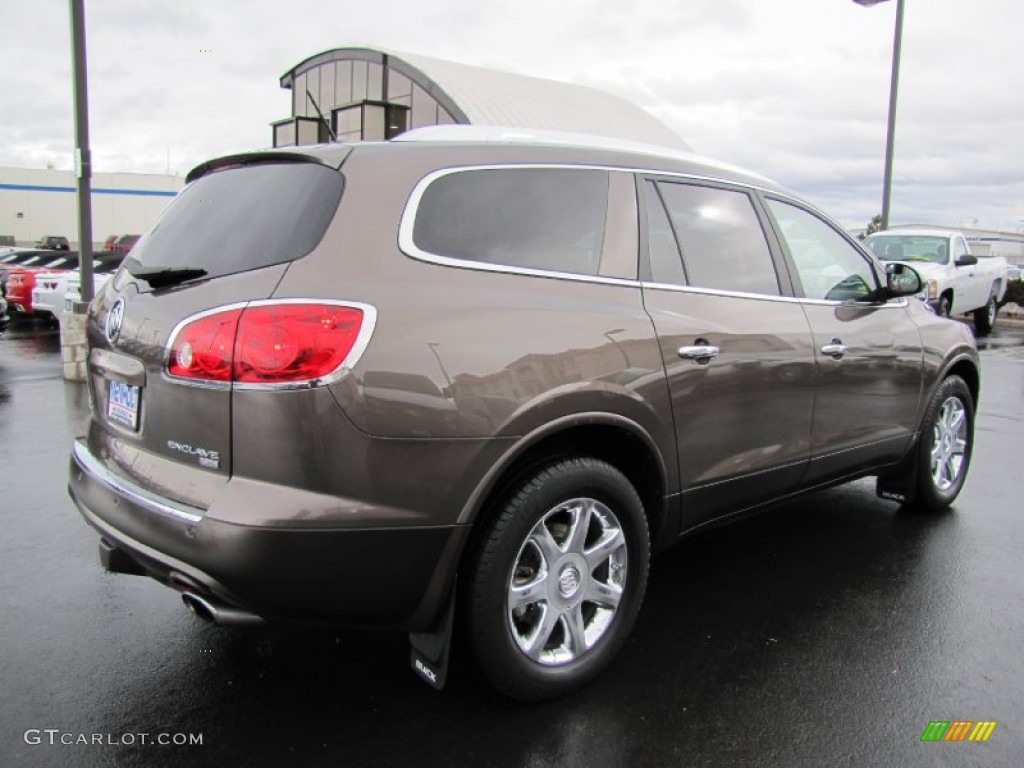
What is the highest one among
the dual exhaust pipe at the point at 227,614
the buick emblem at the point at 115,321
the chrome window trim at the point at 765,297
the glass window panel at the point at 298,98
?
the glass window panel at the point at 298,98

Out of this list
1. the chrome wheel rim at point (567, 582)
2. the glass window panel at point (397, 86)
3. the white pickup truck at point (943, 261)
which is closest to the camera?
the chrome wheel rim at point (567, 582)

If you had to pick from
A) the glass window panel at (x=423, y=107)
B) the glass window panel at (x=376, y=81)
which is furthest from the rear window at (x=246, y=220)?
the glass window panel at (x=376, y=81)

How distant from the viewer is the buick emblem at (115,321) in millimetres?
2793

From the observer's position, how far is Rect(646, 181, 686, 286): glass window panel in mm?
3160

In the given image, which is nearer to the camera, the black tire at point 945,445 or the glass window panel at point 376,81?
the black tire at point 945,445

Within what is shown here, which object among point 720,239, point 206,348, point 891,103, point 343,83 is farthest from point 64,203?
point 206,348

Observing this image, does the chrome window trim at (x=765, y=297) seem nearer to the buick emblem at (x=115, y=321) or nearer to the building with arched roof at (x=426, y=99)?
the buick emblem at (x=115, y=321)

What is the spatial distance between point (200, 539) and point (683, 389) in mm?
1706

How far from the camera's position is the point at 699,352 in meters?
3.13

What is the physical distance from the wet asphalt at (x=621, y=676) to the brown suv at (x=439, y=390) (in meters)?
0.28

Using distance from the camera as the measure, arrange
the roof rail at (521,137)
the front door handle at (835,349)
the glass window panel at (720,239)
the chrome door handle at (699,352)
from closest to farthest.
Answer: the roof rail at (521,137), the chrome door handle at (699,352), the glass window panel at (720,239), the front door handle at (835,349)

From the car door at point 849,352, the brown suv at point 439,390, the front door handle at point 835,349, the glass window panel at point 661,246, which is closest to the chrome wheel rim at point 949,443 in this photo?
the car door at point 849,352

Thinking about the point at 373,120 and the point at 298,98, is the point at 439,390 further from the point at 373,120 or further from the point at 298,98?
the point at 298,98

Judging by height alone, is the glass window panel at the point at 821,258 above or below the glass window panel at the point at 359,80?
below
